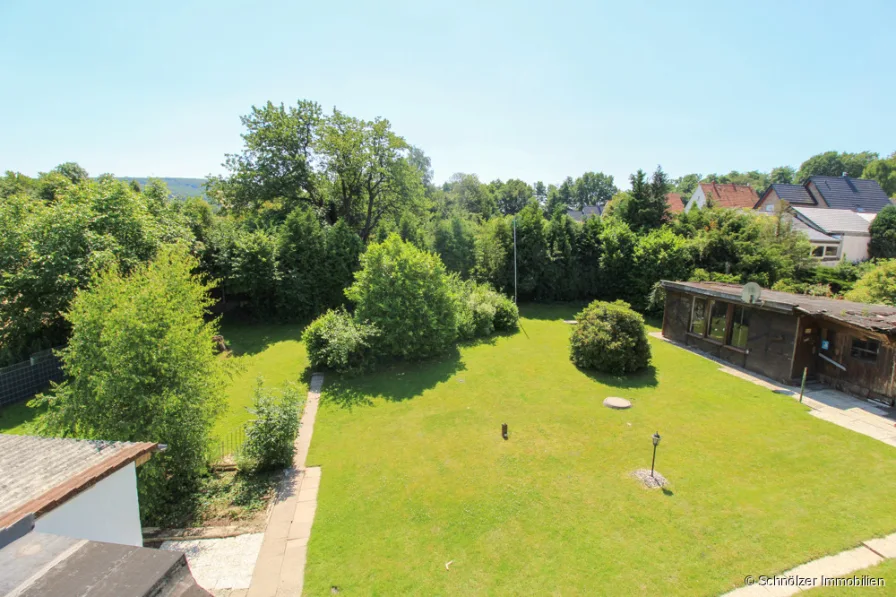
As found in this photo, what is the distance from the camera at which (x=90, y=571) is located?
1.50 m

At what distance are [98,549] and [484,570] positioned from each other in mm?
6020

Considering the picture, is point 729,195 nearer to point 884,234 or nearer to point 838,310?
point 884,234

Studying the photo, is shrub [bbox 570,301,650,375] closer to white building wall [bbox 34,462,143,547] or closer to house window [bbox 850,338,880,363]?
house window [bbox 850,338,880,363]

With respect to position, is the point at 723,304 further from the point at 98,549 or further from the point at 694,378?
the point at 98,549

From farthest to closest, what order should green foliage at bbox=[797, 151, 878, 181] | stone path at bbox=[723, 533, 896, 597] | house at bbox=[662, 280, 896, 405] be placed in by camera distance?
green foliage at bbox=[797, 151, 878, 181], house at bbox=[662, 280, 896, 405], stone path at bbox=[723, 533, 896, 597]

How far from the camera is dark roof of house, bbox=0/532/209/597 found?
4.44ft

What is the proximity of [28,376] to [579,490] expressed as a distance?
56.4 ft

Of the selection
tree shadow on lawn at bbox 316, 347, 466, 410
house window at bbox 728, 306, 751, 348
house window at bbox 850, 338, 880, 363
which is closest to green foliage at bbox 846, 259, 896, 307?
house window at bbox 850, 338, 880, 363

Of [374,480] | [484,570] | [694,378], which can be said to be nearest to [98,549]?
[484,570]

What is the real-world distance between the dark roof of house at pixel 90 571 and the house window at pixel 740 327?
57.0 feet

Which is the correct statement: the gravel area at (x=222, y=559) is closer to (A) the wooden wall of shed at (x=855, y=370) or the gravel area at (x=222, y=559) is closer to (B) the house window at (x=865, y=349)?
(A) the wooden wall of shed at (x=855, y=370)

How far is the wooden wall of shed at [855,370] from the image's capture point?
11320 mm

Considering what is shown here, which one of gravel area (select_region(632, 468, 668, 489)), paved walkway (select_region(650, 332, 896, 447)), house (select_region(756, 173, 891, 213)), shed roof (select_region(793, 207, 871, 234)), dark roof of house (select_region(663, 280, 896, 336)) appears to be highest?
house (select_region(756, 173, 891, 213))

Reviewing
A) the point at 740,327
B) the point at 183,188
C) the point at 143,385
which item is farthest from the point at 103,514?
the point at 183,188
